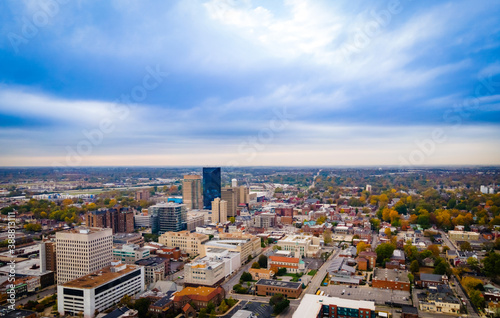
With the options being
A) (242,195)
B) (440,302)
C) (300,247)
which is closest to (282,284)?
(440,302)

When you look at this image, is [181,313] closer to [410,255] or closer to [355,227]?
[410,255]

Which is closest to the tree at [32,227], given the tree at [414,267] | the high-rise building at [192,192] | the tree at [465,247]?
the high-rise building at [192,192]

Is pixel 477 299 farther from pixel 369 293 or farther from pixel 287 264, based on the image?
pixel 287 264

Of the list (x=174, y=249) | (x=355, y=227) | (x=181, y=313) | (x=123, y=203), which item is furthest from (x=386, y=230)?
(x=123, y=203)

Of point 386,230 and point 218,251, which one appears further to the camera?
point 386,230

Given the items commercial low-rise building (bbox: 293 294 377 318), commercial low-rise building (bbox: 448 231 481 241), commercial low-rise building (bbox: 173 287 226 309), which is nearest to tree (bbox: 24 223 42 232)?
commercial low-rise building (bbox: 173 287 226 309)

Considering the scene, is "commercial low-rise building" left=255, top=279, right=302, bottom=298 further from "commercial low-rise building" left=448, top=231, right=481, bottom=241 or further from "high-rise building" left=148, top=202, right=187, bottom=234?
"commercial low-rise building" left=448, top=231, right=481, bottom=241

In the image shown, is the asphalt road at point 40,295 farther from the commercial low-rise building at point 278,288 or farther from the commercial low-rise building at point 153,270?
the commercial low-rise building at point 278,288
